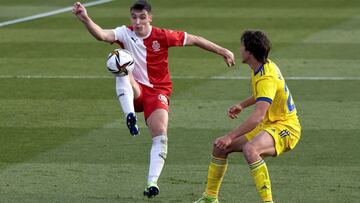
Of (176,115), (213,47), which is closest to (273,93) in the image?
(213,47)

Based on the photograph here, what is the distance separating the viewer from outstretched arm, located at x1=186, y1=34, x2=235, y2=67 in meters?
11.4

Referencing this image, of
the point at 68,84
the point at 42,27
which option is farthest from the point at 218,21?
the point at 68,84

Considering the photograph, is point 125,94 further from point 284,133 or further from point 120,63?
point 284,133

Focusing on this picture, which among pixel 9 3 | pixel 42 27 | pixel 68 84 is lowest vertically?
pixel 68 84

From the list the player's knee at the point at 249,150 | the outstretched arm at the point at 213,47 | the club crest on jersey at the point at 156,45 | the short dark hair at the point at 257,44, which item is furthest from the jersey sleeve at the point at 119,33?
the player's knee at the point at 249,150

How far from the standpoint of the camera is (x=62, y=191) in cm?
1134

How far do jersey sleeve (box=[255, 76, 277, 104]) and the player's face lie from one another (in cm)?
178

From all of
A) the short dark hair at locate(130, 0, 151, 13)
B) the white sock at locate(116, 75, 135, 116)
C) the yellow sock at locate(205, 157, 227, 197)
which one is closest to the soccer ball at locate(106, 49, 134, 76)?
the white sock at locate(116, 75, 135, 116)

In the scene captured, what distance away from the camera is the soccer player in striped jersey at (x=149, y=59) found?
1128cm

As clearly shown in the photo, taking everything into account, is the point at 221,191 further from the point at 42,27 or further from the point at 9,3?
the point at 9,3

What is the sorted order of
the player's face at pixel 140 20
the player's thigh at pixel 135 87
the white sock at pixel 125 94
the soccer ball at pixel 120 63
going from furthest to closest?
the player's thigh at pixel 135 87 < the player's face at pixel 140 20 < the white sock at pixel 125 94 < the soccer ball at pixel 120 63

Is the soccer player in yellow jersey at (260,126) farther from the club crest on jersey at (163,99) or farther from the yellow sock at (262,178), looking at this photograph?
the club crest on jersey at (163,99)

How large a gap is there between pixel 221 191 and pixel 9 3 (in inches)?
805

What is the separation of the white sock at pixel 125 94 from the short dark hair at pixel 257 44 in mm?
1515
